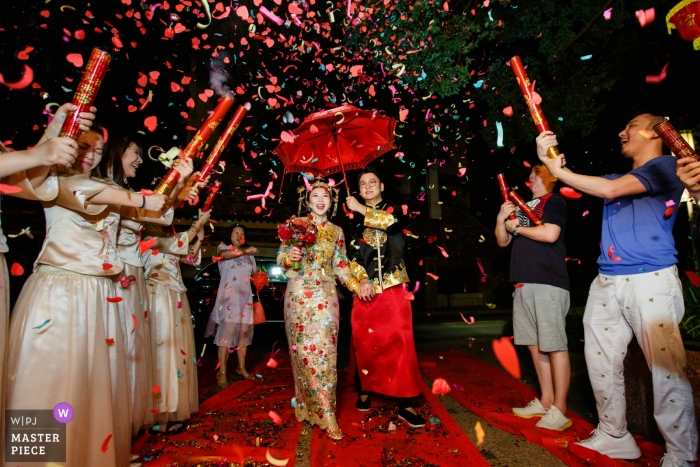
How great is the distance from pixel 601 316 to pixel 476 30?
4.58 m

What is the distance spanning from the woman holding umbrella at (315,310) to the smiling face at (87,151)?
1.41 meters

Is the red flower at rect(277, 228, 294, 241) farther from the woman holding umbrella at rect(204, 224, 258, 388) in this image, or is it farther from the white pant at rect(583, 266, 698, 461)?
the white pant at rect(583, 266, 698, 461)

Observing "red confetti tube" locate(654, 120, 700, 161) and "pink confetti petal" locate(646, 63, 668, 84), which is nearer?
"red confetti tube" locate(654, 120, 700, 161)

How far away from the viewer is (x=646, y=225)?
2.64 m

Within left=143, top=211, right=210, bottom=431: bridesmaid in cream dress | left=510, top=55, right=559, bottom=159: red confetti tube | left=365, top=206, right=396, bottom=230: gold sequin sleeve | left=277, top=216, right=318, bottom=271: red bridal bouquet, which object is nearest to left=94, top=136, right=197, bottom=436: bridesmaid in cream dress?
left=143, top=211, right=210, bottom=431: bridesmaid in cream dress

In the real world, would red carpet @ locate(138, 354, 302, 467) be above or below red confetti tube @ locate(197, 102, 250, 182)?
below

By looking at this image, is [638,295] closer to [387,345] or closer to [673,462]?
[673,462]

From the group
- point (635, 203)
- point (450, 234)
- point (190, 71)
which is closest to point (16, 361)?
point (635, 203)

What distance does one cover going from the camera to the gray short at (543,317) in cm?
333

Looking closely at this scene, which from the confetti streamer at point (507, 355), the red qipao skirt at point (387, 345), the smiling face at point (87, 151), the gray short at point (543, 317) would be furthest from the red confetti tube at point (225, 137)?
the confetti streamer at point (507, 355)

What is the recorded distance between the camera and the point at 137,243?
326 centimetres

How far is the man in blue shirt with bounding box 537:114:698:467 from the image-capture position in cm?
239

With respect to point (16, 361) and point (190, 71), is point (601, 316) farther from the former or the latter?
point (190, 71)

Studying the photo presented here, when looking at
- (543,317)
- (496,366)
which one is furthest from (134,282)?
(496,366)
